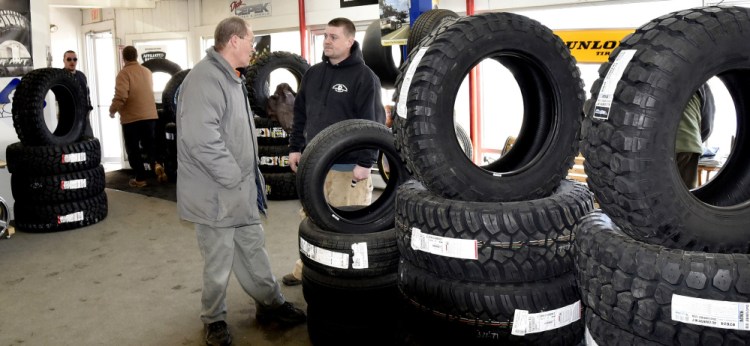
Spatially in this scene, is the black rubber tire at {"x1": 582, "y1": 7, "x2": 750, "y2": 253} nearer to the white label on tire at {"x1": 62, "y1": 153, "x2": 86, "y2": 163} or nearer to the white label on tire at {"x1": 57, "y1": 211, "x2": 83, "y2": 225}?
the white label on tire at {"x1": 62, "y1": 153, "x2": 86, "y2": 163}

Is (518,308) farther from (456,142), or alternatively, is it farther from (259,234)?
(259,234)

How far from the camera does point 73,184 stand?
657cm

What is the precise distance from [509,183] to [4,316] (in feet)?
11.3

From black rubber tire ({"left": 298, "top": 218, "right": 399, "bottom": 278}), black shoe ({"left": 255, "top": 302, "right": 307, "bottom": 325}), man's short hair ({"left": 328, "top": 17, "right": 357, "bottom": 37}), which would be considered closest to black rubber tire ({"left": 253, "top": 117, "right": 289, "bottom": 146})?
man's short hair ({"left": 328, "top": 17, "right": 357, "bottom": 37})

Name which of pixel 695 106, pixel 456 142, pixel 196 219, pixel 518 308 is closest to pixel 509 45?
pixel 456 142

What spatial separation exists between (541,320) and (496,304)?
18 cm

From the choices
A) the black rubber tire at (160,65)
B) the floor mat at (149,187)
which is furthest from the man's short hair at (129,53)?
the floor mat at (149,187)

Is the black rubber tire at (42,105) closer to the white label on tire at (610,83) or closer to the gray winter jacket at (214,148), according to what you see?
the gray winter jacket at (214,148)

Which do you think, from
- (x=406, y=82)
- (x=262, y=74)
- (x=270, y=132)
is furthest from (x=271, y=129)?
(x=406, y=82)

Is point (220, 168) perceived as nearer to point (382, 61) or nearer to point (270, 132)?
point (382, 61)

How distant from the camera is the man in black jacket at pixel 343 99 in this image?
418 centimetres

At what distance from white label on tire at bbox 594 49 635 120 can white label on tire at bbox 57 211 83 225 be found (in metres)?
6.01

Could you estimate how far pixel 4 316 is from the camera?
4207mm

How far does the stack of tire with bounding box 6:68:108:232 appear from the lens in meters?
6.34
